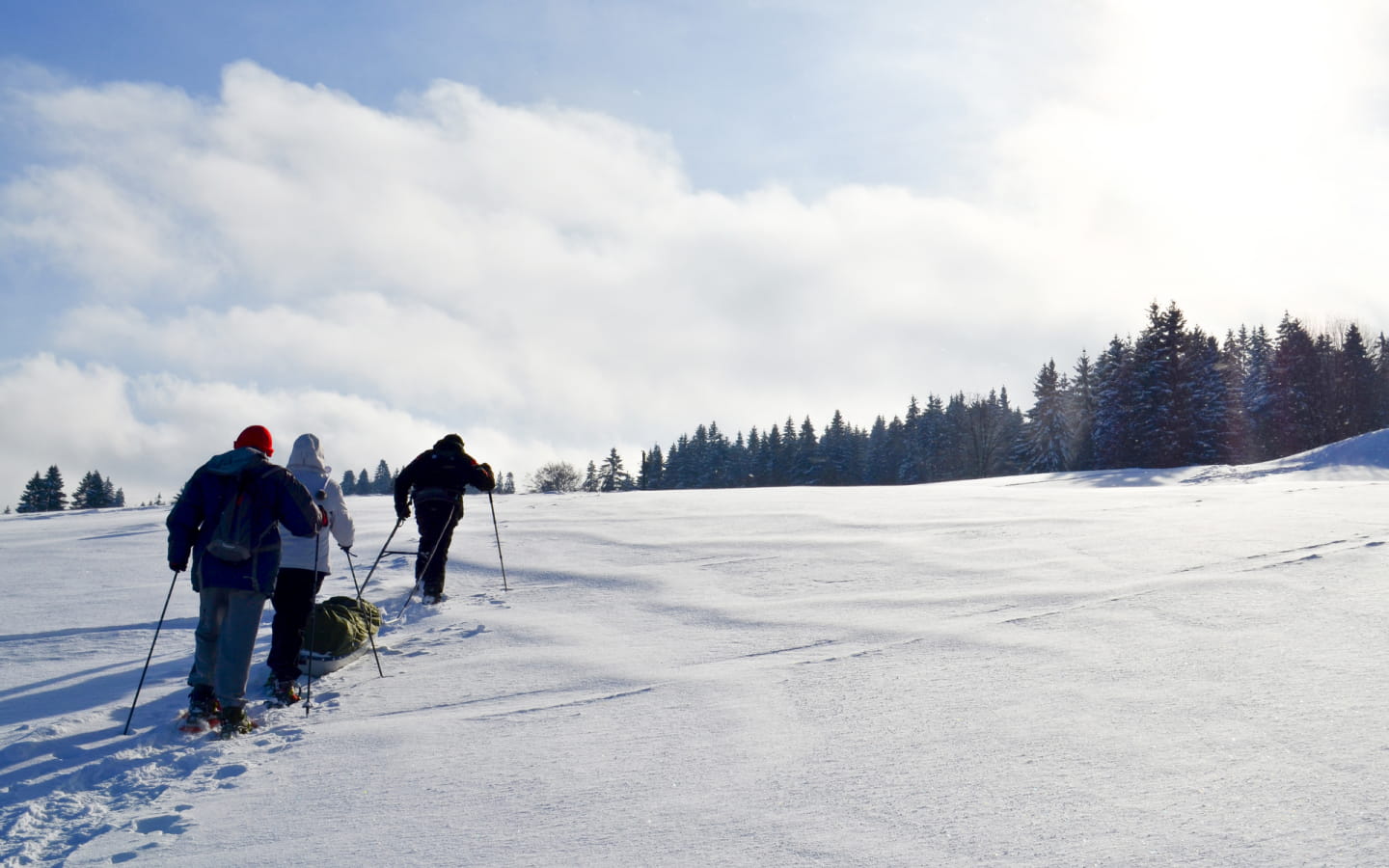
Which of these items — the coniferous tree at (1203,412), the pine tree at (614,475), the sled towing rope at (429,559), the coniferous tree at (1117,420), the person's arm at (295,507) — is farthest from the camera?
the pine tree at (614,475)

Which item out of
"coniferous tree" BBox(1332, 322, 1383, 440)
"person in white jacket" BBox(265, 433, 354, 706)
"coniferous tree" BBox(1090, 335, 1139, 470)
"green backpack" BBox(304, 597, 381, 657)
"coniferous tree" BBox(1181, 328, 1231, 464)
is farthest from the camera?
"coniferous tree" BBox(1332, 322, 1383, 440)

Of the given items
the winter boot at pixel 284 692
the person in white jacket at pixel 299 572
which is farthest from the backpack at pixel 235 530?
the winter boot at pixel 284 692

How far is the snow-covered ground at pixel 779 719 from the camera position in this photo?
3.12 m

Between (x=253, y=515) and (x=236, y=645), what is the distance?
31.5 inches

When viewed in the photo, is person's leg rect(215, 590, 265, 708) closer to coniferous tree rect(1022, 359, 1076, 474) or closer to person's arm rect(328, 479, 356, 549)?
person's arm rect(328, 479, 356, 549)

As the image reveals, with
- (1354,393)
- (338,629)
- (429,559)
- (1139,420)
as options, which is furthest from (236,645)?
(1354,393)

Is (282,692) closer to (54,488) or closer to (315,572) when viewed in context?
(315,572)

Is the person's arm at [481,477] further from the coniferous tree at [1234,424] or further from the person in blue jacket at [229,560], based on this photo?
the coniferous tree at [1234,424]

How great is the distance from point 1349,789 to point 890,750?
71.8 inches

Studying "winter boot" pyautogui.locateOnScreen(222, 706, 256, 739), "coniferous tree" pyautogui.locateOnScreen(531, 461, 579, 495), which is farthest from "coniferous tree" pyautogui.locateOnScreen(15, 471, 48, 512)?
"winter boot" pyautogui.locateOnScreen(222, 706, 256, 739)

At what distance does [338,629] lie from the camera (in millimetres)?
5906

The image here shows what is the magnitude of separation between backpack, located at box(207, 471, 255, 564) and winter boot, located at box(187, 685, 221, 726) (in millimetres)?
808

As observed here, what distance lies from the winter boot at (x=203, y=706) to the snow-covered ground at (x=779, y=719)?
0.72 feet

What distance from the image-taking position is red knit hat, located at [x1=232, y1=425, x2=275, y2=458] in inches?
206
